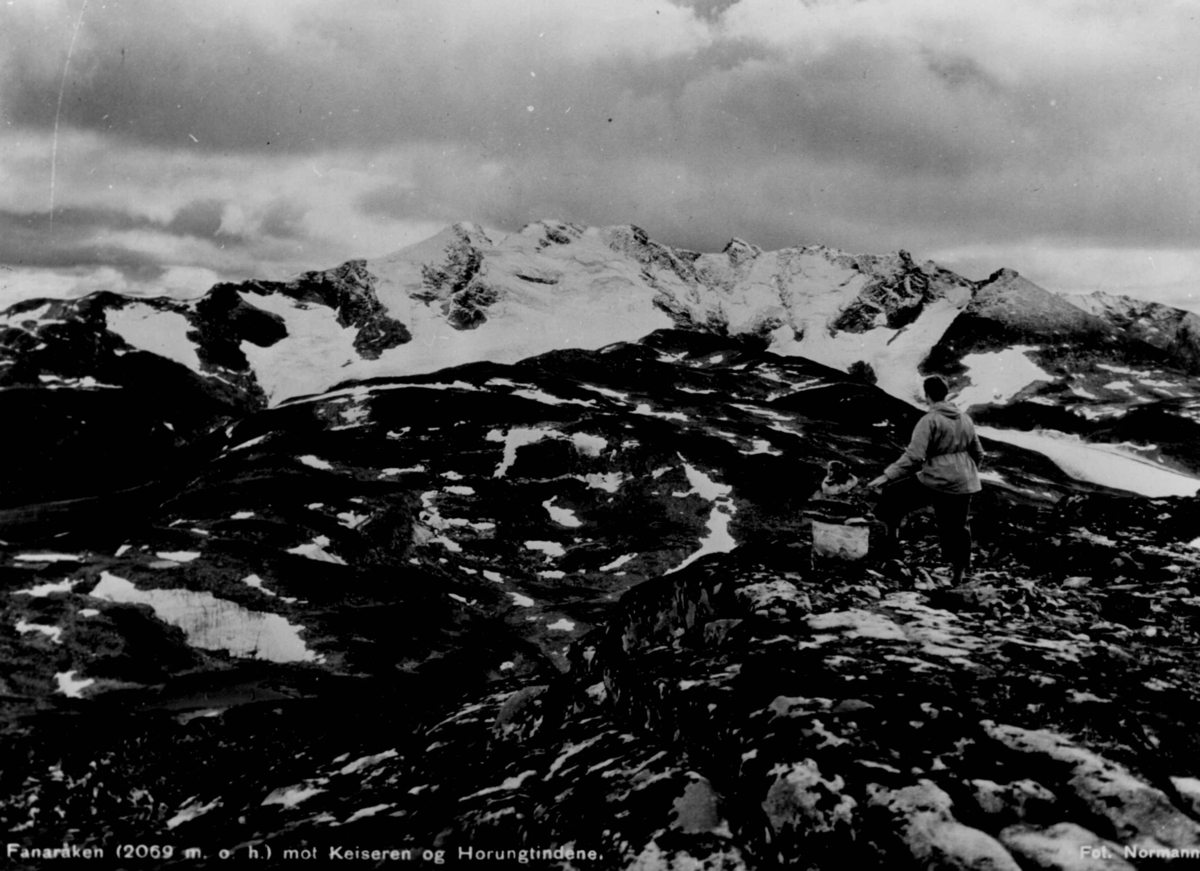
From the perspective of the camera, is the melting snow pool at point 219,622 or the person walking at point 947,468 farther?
the melting snow pool at point 219,622

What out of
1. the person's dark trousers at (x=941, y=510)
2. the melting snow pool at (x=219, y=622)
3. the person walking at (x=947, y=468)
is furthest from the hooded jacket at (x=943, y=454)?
the melting snow pool at (x=219, y=622)

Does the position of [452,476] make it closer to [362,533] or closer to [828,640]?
[362,533]

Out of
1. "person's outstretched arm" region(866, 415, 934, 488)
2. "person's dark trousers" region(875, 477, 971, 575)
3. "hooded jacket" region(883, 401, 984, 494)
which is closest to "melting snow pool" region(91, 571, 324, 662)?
"person's dark trousers" region(875, 477, 971, 575)

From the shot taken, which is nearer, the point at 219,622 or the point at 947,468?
the point at 947,468

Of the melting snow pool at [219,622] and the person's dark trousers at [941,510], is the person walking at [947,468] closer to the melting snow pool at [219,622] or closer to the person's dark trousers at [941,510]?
the person's dark trousers at [941,510]

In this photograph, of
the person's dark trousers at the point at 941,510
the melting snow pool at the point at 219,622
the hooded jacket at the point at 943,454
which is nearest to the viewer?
the hooded jacket at the point at 943,454

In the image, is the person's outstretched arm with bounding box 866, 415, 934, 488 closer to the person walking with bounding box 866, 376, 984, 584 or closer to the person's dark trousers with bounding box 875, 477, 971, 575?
the person walking with bounding box 866, 376, 984, 584

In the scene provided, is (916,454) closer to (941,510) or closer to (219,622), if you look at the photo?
(941,510)

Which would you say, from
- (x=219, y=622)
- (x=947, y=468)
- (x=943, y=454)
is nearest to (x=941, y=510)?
(x=947, y=468)
